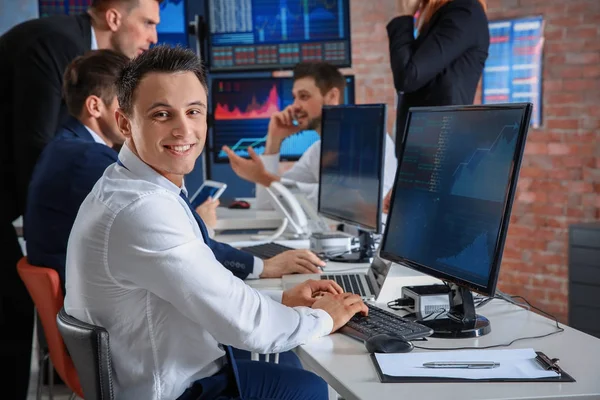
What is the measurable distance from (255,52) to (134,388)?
2.64 meters

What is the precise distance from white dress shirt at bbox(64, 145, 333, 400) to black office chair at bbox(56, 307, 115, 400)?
6cm

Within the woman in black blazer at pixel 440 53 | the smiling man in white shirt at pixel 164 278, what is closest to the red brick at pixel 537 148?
the woman in black blazer at pixel 440 53

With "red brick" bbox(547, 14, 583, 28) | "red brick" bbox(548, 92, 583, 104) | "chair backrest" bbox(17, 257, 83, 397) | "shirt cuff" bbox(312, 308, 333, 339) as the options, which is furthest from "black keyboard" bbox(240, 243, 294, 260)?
"red brick" bbox(547, 14, 583, 28)

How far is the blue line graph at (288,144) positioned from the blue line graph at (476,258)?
2174 mm

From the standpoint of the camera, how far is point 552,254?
189 inches

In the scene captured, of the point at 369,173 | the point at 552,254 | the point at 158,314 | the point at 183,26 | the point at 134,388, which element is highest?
the point at 183,26

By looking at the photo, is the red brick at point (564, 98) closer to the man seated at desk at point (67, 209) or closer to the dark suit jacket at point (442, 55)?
the dark suit jacket at point (442, 55)

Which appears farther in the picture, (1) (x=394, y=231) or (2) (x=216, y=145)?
(2) (x=216, y=145)

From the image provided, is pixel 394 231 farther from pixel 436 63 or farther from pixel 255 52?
pixel 255 52

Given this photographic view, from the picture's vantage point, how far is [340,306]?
1.70 m

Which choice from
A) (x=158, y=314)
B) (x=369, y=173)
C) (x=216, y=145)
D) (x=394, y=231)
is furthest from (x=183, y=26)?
(x=158, y=314)

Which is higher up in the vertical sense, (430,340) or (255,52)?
(255,52)

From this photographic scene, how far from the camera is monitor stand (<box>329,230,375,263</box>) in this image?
99.0 inches

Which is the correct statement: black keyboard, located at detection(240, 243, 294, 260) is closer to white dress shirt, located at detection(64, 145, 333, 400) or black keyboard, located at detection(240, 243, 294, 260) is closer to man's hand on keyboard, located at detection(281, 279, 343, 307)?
man's hand on keyboard, located at detection(281, 279, 343, 307)
